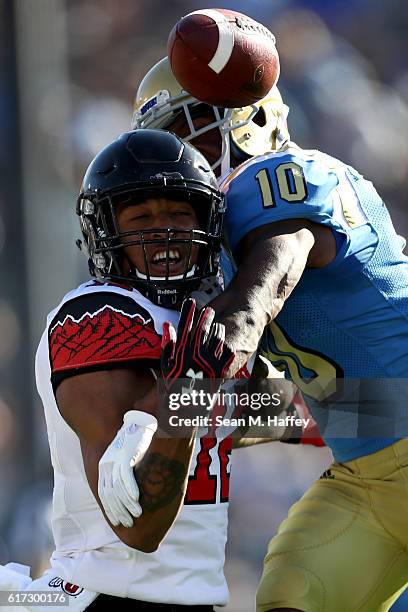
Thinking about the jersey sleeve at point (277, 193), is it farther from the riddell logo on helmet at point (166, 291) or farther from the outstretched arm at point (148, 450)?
the outstretched arm at point (148, 450)

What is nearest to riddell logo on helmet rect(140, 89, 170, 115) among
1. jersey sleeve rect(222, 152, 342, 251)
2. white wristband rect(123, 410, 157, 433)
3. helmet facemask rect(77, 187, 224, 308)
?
jersey sleeve rect(222, 152, 342, 251)

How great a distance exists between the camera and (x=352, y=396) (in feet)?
8.32

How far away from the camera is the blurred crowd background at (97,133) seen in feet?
13.9

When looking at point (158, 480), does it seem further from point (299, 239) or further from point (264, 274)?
point (299, 239)

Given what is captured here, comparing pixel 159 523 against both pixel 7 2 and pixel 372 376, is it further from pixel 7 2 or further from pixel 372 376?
pixel 7 2

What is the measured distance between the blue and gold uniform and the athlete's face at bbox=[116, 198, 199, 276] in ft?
0.70

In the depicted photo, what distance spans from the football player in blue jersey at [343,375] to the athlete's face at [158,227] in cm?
14

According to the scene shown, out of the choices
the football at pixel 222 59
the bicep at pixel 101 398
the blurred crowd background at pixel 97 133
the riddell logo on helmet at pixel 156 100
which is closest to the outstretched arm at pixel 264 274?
the bicep at pixel 101 398

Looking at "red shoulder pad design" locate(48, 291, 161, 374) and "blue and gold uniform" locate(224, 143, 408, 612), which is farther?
"blue and gold uniform" locate(224, 143, 408, 612)

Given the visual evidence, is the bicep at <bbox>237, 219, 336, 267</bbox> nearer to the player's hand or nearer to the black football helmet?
the black football helmet

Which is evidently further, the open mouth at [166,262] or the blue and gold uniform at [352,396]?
the blue and gold uniform at [352,396]

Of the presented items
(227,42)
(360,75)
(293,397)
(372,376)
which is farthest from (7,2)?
(372,376)

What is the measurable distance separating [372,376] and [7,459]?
2.19m

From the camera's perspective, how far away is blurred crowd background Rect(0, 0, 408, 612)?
13.9 ft
